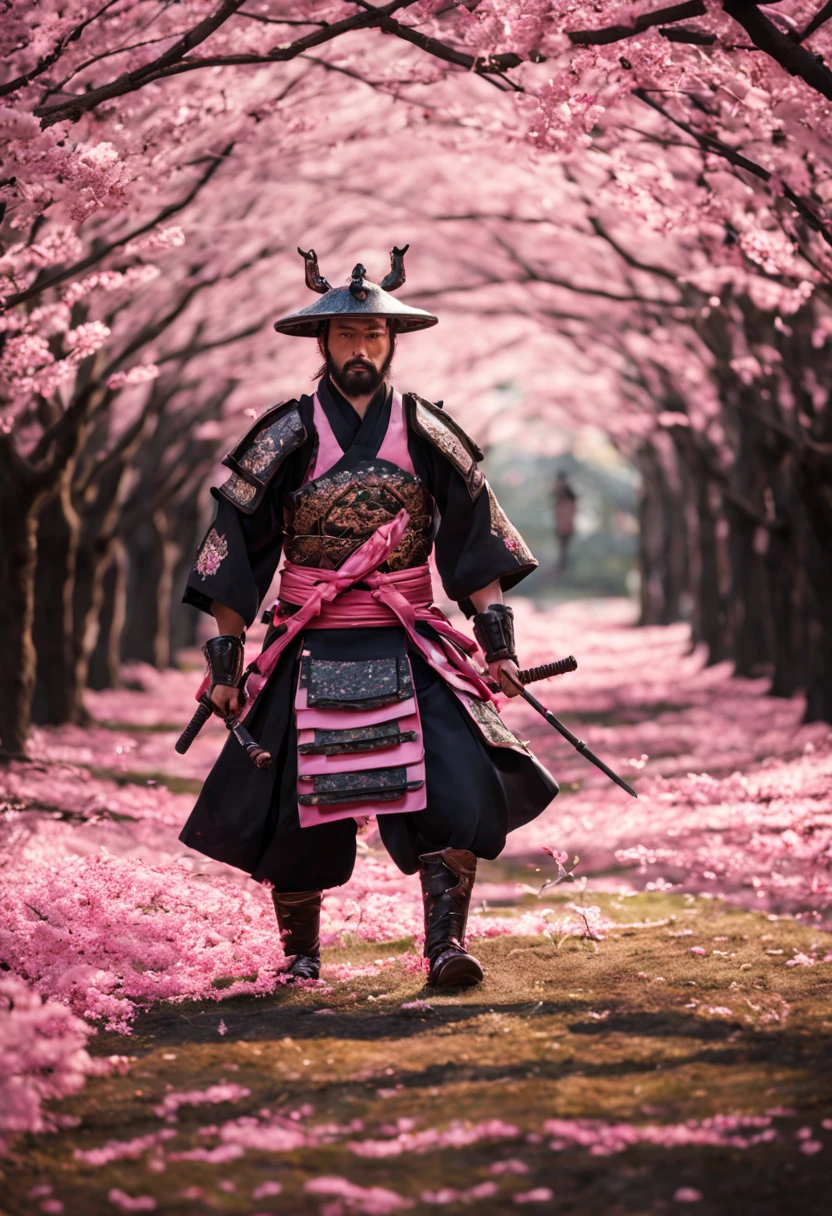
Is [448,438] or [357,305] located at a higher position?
[357,305]

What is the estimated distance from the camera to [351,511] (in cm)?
546

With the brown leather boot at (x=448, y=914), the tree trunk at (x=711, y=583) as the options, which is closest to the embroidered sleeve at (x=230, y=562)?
the brown leather boot at (x=448, y=914)

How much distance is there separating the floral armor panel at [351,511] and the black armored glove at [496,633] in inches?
14.8

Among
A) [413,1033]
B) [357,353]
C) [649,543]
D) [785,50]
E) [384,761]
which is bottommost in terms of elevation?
[413,1033]

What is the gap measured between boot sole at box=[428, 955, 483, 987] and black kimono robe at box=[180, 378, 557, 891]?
41 centimetres

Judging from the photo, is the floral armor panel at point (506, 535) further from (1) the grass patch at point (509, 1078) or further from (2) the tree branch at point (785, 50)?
(2) the tree branch at point (785, 50)

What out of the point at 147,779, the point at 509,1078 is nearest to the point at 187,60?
the point at 509,1078

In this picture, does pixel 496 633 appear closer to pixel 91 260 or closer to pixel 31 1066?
pixel 31 1066

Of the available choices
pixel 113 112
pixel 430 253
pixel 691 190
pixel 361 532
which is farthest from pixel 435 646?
pixel 430 253

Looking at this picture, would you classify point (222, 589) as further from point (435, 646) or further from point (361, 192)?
point (361, 192)

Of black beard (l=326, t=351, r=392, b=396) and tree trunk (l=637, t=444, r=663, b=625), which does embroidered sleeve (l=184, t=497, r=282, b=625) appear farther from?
tree trunk (l=637, t=444, r=663, b=625)

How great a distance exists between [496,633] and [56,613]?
9231 millimetres

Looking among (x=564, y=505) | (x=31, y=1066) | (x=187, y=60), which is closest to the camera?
(x=31, y=1066)

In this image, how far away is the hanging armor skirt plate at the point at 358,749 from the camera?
5.18m
